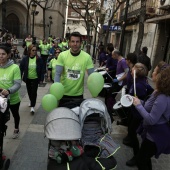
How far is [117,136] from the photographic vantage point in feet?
15.7

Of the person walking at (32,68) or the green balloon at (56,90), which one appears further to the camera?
the person walking at (32,68)

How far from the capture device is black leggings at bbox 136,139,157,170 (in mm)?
2712

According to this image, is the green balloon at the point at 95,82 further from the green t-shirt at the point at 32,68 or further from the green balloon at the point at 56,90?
the green t-shirt at the point at 32,68

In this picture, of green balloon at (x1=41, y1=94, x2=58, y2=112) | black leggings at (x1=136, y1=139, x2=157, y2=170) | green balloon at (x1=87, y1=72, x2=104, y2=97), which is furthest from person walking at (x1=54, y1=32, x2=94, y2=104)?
black leggings at (x1=136, y1=139, x2=157, y2=170)

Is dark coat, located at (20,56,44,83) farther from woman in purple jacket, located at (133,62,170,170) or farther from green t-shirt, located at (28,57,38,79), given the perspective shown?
woman in purple jacket, located at (133,62,170,170)

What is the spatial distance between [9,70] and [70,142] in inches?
72.0

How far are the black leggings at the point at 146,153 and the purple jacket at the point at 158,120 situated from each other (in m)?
0.06

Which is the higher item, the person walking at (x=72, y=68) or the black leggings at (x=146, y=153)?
the person walking at (x=72, y=68)

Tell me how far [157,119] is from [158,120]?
0.22 feet

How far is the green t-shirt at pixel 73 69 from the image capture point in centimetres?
343

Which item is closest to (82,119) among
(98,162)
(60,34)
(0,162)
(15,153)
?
(98,162)

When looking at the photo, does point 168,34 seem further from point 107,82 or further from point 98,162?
point 98,162

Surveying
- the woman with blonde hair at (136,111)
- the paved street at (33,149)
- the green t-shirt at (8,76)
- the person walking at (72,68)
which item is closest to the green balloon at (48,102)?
the person walking at (72,68)

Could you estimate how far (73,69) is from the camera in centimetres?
345
